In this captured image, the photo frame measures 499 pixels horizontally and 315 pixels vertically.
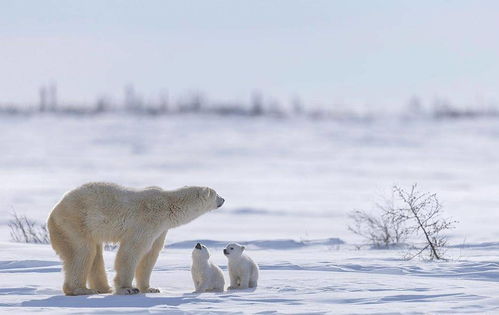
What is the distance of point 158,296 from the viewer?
684 centimetres

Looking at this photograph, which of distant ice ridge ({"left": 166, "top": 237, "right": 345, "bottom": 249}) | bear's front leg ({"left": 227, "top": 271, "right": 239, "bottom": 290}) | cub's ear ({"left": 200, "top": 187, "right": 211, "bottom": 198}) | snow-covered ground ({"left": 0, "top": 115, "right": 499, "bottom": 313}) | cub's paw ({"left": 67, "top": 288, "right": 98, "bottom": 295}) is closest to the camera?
snow-covered ground ({"left": 0, "top": 115, "right": 499, "bottom": 313})

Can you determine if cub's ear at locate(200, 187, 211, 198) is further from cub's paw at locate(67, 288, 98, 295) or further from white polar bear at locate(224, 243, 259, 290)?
cub's paw at locate(67, 288, 98, 295)

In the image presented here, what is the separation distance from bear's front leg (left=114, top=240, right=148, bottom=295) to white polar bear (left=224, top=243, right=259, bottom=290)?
0.71m

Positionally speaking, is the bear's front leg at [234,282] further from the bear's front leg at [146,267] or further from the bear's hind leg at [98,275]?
the bear's hind leg at [98,275]

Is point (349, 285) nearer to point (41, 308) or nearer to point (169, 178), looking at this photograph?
point (41, 308)

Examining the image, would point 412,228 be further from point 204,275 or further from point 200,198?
point 204,275

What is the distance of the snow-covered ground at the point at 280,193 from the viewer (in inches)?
263

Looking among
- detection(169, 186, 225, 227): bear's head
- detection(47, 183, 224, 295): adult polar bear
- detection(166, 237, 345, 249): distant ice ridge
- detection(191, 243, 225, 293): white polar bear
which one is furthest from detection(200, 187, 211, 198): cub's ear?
detection(166, 237, 345, 249): distant ice ridge

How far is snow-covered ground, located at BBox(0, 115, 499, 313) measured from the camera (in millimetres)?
6676

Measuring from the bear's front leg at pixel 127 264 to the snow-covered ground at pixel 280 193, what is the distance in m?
0.34

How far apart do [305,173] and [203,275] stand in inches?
776

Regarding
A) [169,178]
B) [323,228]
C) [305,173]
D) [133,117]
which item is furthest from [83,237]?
[133,117]

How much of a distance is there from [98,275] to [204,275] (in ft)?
2.92

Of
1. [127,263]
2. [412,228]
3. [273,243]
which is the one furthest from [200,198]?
[412,228]
